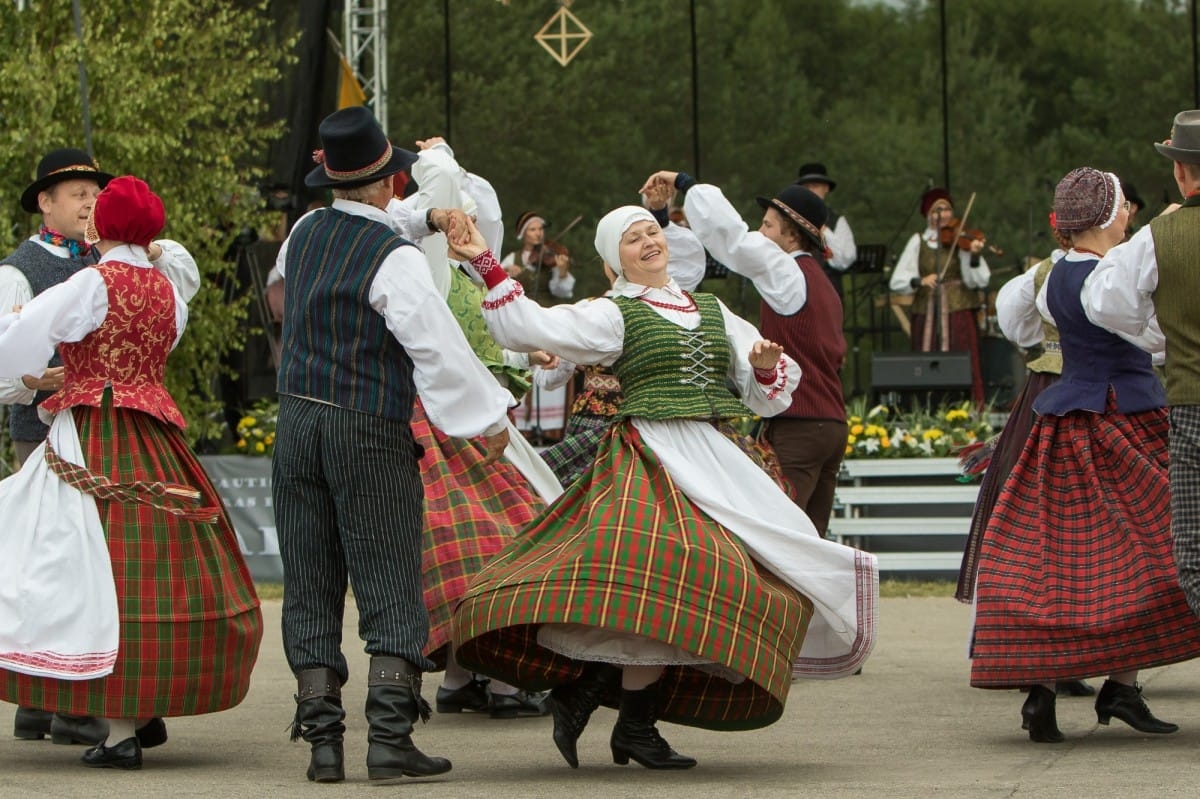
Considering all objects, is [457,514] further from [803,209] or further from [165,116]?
[165,116]

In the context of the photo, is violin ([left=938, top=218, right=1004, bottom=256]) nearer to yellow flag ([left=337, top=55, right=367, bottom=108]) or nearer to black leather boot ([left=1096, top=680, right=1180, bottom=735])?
yellow flag ([left=337, top=55, right=367, bottom=108])

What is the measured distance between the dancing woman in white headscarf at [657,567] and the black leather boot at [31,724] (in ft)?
4.36

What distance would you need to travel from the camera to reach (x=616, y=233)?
16.1 ft

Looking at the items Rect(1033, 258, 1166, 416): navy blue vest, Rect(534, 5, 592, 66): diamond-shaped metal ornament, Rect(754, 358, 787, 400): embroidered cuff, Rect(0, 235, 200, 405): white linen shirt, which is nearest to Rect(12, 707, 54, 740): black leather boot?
Rect(0, 235, 200, 405): white linen shirt

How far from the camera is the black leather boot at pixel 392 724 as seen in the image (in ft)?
13.9

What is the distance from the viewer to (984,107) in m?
14.9

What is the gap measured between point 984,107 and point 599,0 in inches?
123

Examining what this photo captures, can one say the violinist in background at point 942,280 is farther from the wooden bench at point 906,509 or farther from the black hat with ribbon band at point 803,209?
the black hat with ribbon band at point 803,209

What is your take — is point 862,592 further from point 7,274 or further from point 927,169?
point 927,169

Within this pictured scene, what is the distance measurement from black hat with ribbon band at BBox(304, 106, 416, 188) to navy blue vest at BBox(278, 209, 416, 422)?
0.34 ft

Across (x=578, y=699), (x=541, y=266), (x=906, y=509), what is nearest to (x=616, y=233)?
(x=578, y=699)

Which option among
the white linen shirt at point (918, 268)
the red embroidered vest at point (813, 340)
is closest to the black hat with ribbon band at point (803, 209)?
the red embroidered vest at point (813, 340)

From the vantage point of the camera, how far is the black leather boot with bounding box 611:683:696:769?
4.52 meters

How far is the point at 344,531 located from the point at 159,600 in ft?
1.78
